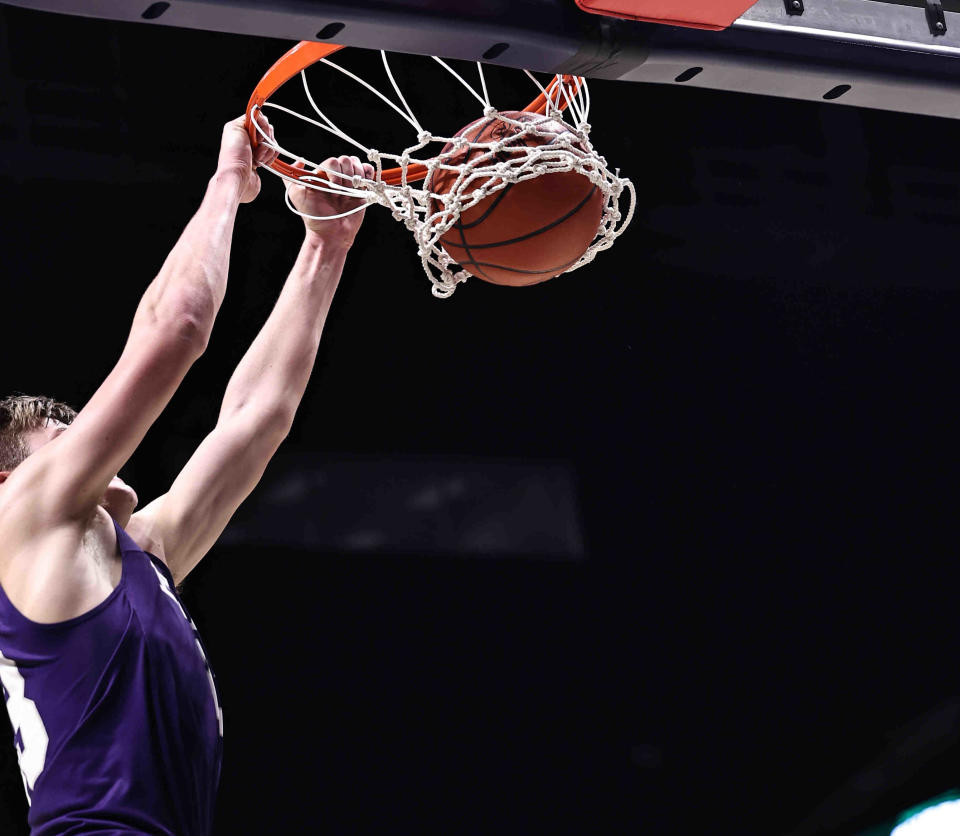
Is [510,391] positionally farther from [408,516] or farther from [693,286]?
[693,286]

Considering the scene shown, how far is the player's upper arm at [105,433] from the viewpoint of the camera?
1.41 m

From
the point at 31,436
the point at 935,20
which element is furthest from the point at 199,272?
the point at 935,20

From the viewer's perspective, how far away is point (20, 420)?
5.50 feet

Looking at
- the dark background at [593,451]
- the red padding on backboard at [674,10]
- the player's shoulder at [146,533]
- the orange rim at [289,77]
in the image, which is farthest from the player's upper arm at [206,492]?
the dark background at [593,451]

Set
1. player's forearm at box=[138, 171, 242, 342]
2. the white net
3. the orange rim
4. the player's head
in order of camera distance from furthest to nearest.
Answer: the orange rim < the white net < the player's head < player's forearm at box=[138, 171, 242, 342]

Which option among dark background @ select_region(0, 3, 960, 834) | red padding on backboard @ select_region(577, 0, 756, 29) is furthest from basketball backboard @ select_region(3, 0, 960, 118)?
dark background @ select_region(0, 3, 960, 834)

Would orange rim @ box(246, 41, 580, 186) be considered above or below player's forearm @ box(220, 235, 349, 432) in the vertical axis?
above

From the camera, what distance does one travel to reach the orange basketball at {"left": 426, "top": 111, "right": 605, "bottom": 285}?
176cm

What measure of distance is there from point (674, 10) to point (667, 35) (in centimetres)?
6

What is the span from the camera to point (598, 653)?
3.65 m

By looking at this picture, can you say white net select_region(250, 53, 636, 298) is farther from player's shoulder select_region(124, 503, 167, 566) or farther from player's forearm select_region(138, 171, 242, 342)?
player's shoulder select_region(124, 503, 167, 566)

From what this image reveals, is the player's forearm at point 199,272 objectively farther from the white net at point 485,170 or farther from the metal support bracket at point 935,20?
the metal support bracket at point 935,20

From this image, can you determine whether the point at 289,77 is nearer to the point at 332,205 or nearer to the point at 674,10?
the point at 332,205

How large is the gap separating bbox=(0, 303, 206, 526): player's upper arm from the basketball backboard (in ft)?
1.36
